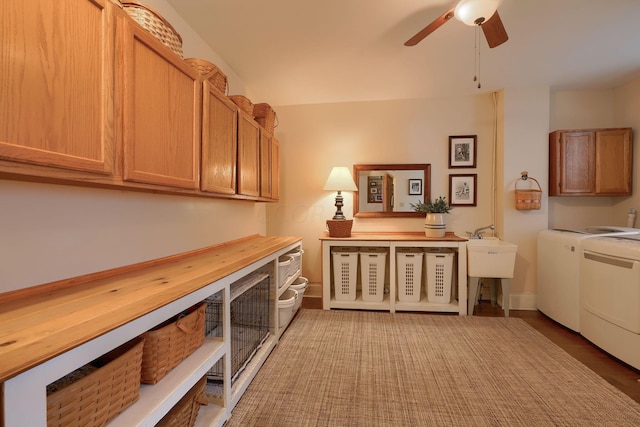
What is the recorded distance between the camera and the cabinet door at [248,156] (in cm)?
201

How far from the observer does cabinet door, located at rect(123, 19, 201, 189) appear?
1047mm

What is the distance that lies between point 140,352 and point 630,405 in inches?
99.5

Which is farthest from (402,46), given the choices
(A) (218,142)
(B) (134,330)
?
(B) (134,330)

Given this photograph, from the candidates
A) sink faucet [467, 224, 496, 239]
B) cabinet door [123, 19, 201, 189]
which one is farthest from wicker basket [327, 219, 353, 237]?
cabinet door [123, 19, 201, 189]

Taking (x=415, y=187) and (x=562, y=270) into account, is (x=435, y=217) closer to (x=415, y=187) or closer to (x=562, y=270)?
(x=415, y=187)

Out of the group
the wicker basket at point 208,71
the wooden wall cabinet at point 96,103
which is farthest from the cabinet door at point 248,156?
the wooden wall cabinet at point 96,103

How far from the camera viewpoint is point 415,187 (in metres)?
3.26

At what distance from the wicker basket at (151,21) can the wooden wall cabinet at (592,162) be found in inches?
146

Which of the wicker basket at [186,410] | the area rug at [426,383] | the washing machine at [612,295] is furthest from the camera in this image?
the washing machine at [612,295]

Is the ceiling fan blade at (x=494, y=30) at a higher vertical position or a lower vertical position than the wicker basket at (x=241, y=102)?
higher

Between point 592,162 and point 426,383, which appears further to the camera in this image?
point 592,162

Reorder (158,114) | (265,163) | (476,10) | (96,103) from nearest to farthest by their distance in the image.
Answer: (96,103)
(158,114)
(476,10)
(265,163)

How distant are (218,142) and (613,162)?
155 inches

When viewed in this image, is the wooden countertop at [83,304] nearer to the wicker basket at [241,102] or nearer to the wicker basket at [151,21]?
the wicker basket at [151,21]
